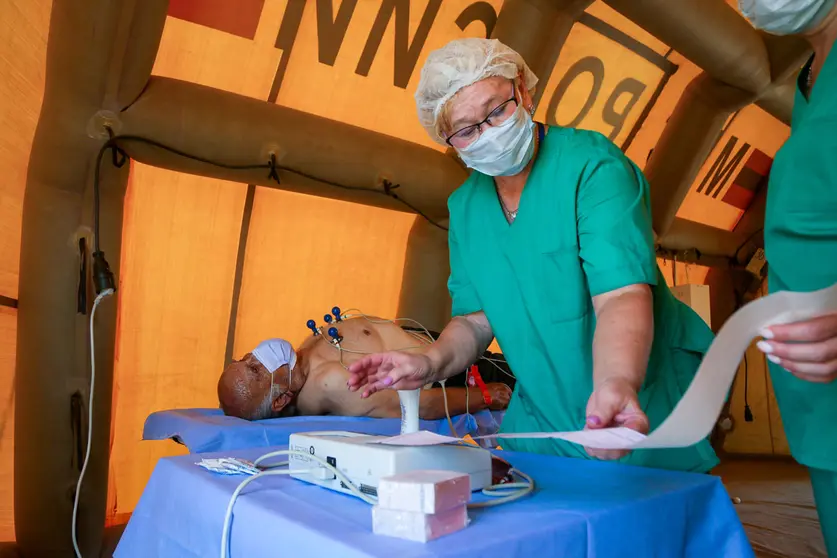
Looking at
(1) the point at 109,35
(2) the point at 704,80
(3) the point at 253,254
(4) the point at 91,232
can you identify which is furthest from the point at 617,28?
A: (4) the point at 91,232

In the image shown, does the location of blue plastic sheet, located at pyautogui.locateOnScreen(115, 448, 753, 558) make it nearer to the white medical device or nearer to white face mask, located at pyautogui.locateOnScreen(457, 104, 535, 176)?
the white medical device

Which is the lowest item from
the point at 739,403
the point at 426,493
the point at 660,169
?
the point at 739,403

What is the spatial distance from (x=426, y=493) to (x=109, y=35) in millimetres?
1780

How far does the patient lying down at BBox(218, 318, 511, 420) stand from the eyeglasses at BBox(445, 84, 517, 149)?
118cm

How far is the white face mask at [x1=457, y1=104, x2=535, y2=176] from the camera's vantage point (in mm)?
1188

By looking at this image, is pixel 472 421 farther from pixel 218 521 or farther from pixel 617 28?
pixel 617 28

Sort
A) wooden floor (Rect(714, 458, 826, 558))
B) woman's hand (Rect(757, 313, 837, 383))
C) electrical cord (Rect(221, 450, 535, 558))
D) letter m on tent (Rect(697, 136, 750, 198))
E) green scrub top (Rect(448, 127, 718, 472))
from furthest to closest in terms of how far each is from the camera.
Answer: letter m on tent (Rect(697, 136, 750, 198)), wooden floor (Rect(714, 458, 826, 558)), green scrub top (Rect(448, 127, 718, 472)), electrical cord (Rect(221, 450, 535, 558)), woman's hand (Rect(757, 313, 837, 383))

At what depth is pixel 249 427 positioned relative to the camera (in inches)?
70.0

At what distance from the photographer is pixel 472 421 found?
223 centimetres

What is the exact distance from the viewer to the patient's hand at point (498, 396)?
7.84 feet

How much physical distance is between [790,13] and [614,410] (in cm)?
70

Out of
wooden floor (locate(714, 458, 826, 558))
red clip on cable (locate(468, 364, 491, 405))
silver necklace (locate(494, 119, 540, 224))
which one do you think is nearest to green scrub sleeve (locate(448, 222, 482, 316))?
silver necklace (locate(494, 119, 540, 224))

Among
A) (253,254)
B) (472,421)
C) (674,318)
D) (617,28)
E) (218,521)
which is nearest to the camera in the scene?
(218,521)

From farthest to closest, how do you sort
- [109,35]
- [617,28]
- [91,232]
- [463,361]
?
1. [617,28]
2. [91,232]
3. [109,35]
4. [463,361]
